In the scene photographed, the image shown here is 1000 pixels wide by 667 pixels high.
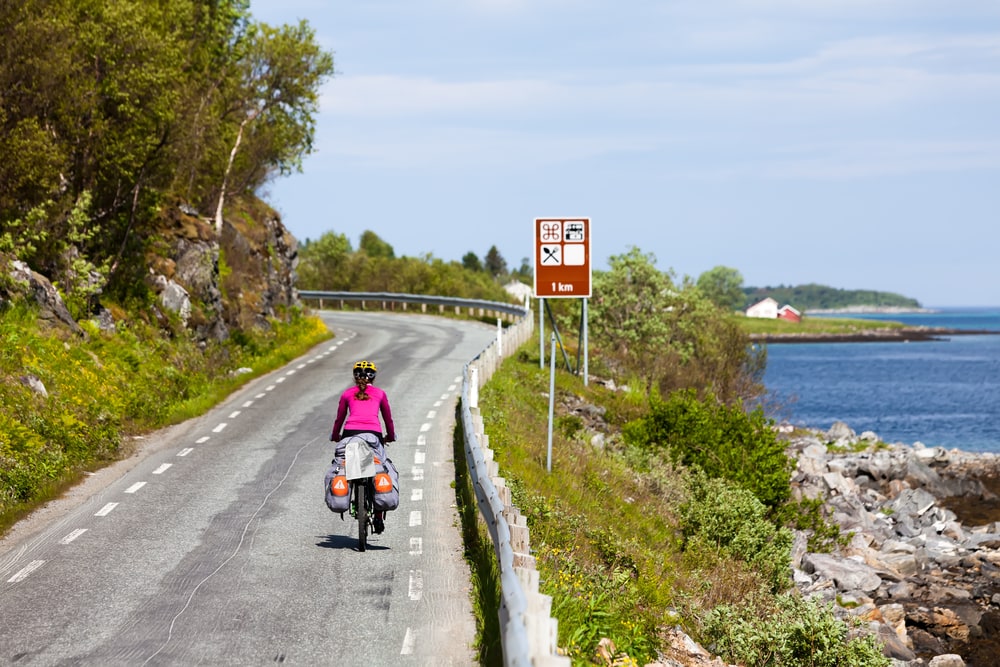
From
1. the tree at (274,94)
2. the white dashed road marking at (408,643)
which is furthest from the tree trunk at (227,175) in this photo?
the white dashed road marking at (408,643)

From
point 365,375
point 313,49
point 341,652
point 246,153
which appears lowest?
point 341,652

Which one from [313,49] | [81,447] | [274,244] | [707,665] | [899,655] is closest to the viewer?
[707,665]

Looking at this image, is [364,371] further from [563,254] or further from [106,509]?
[563,254]

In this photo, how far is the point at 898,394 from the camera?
92.9 m

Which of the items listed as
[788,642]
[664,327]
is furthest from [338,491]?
[664,327]

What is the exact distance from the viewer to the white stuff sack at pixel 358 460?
36.9 ft

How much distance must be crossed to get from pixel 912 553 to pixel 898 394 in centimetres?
7434

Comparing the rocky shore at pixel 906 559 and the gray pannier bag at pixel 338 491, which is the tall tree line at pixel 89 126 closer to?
the gray pannier bag at pixel 338 491

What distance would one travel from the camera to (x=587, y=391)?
29922 millimetres

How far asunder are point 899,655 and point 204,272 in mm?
22253

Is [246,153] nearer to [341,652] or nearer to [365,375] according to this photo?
[365,375]

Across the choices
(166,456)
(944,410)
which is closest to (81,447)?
(166,456)

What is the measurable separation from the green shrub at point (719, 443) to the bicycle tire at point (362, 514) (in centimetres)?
1274

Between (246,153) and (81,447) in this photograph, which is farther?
(246,153)
